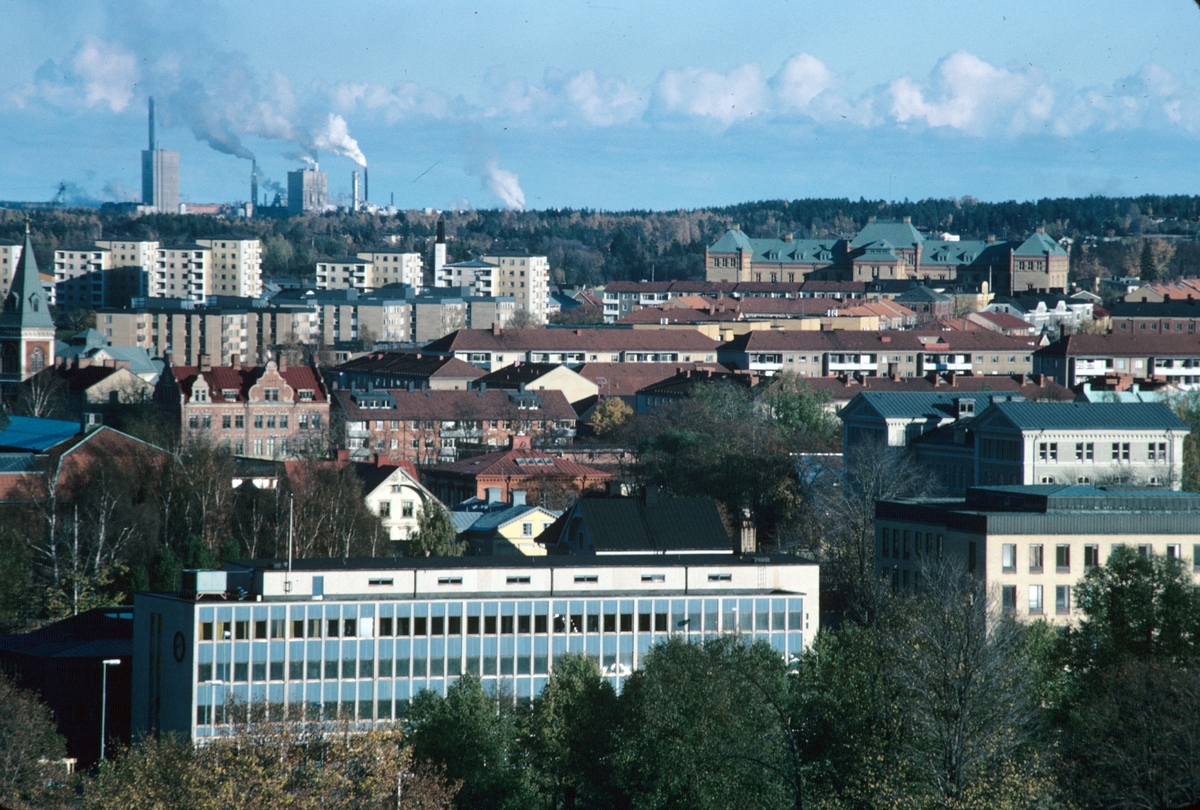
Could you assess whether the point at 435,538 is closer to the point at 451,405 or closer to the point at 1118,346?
the point at 451,405

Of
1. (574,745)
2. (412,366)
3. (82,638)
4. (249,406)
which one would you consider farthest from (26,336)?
(574,745)

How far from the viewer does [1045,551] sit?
40.2m

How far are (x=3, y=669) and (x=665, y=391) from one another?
51.0 m

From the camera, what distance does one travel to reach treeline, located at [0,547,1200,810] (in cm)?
2269

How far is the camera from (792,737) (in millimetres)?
26562

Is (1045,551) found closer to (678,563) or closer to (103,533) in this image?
Answer: (678,563)

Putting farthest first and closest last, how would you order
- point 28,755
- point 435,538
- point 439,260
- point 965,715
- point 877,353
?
1. point 439,260
2. point 877,353
3. point 435,538
4. point 28,755
5. point 965,715

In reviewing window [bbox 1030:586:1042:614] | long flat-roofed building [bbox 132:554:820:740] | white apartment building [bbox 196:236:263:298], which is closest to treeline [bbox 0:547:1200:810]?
long flat-roofed building [bbox 132:554:820:740]

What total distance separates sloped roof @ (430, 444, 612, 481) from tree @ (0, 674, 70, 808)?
94.7 feet

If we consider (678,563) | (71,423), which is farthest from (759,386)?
(678,563)

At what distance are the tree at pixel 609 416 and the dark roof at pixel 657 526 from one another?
34.9 metres

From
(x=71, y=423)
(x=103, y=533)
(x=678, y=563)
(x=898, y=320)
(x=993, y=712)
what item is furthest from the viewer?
(x=898, y=320)

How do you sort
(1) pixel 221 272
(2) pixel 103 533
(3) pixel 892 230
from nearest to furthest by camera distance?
(2) pixel 103 533 < (1) pixel 221 272 < (3) pixel 892 230

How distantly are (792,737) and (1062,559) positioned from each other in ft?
49.5
